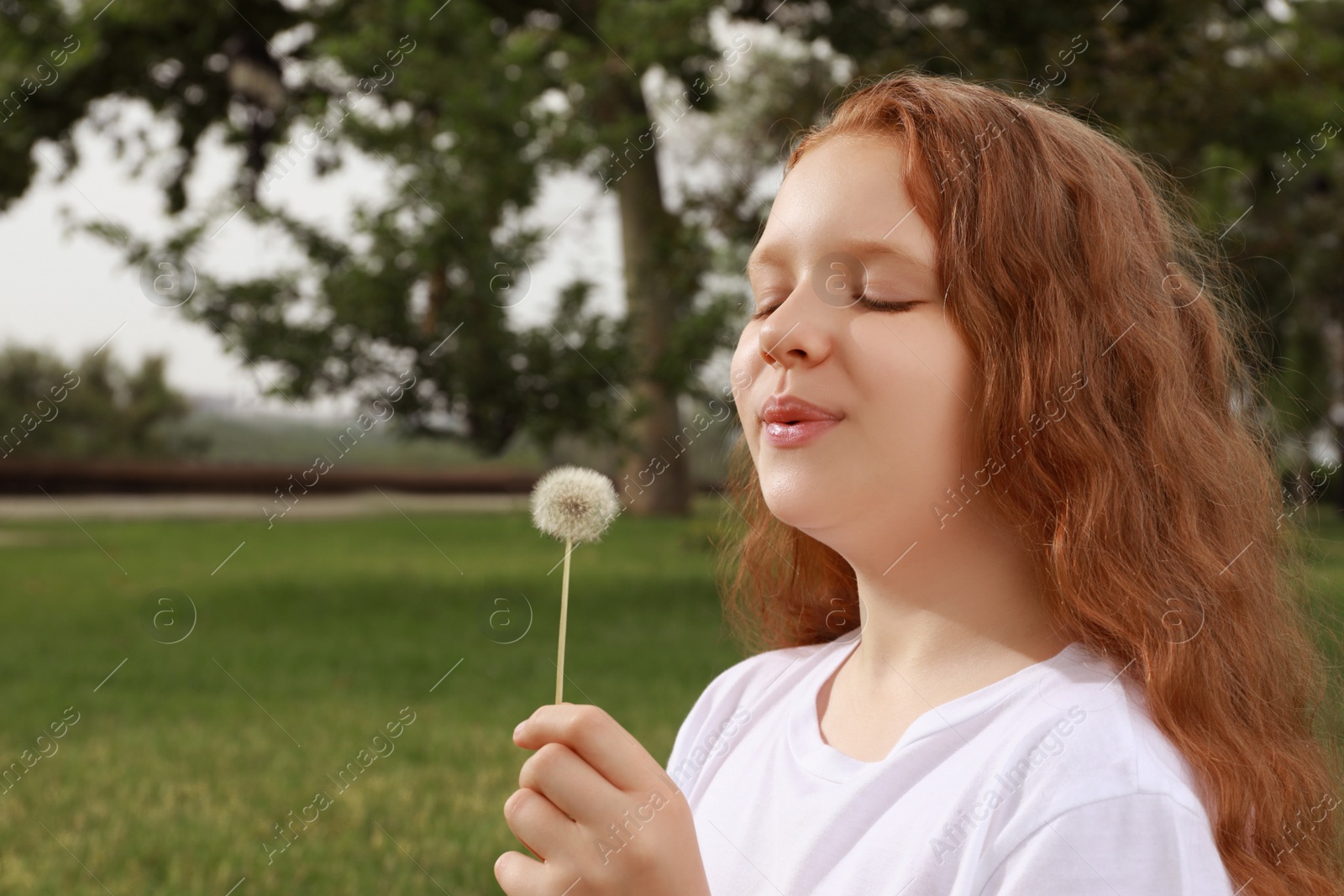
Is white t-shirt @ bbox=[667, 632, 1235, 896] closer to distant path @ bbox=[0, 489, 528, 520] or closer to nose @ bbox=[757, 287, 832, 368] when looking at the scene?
nose @ bbox=[757, 287, 832, 368]

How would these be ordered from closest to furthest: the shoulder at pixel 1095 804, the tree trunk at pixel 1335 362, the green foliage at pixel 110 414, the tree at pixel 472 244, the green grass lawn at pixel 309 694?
the shoulder at pixel 1095 804
the green grass lawn at pixel 309 694
the tree at pixel 472 244
the green foliage at pixel 110 414
the tree trunk at pixel 1335 362

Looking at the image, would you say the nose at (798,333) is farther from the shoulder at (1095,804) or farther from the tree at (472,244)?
the tree at (472,244)

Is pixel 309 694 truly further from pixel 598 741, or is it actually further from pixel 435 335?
pixel 598 741

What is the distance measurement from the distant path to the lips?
584 inches

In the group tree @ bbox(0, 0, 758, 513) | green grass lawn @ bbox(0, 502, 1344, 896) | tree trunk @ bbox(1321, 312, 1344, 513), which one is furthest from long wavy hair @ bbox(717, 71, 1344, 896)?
tree trunk @ bbox(1321, 312, 1344, 513)

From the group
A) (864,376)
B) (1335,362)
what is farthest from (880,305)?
(1335,362)

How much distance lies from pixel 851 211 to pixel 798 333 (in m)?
0.16

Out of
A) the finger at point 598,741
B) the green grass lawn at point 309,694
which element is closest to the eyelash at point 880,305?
the finger at point 598,741

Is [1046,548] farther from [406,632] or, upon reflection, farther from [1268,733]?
[406,632]

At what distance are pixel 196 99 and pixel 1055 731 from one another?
41.9 ft

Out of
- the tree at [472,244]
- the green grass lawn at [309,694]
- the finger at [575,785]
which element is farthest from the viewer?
the tree at [472,244]

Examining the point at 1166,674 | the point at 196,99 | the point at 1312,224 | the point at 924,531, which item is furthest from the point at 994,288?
the point at 196,99

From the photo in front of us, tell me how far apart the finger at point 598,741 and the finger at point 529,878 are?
4.8 inches

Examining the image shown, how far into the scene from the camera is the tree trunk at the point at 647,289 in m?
8.87
